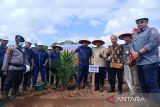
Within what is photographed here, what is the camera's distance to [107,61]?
11.1m

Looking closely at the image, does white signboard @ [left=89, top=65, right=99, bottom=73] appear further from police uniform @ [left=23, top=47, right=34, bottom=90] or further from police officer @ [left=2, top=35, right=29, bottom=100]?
police uniform @ [left=23, top=47, right=34, bottom=90]

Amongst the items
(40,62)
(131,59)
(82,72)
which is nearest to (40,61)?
(40,62)

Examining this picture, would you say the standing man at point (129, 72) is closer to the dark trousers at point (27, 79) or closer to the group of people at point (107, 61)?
the group of people at point (107, 61)

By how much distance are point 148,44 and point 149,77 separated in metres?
0.63

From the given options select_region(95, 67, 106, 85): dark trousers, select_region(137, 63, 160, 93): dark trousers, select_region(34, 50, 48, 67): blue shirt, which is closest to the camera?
select_region(137, 63, 160, 93): dark trousers

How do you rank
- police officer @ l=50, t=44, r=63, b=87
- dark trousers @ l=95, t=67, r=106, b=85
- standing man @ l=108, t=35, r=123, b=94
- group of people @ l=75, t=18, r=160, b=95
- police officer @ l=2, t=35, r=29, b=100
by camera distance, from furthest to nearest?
police officer @ l=50, t=44, r=63, b=87 → dark trousers @ l=95, t=67, r=106, b=85 → standing man @ l=108, t=35, r=123, b=94 → police officer @ l=2, t=35, r=29, b=100 → group of people @ l=75, t=18, r=160, b=95

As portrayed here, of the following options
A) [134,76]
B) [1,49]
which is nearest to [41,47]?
[1,49]

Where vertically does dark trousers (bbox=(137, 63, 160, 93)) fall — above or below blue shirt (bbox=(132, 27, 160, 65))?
below

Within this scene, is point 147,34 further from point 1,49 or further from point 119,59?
point 1,49

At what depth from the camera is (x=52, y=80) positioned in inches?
519

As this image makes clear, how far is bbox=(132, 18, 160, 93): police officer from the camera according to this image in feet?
22.5

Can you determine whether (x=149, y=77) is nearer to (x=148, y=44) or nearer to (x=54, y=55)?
(x=148, y=44)

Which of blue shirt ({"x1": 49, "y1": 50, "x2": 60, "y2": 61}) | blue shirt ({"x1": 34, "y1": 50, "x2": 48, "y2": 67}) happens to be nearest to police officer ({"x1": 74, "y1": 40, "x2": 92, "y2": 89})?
blue shirt ({"x1": 49, "y1": 50, "x2": 60, "y2": 61})

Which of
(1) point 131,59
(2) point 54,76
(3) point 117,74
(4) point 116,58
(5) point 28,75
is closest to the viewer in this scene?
(1) point 131,59
